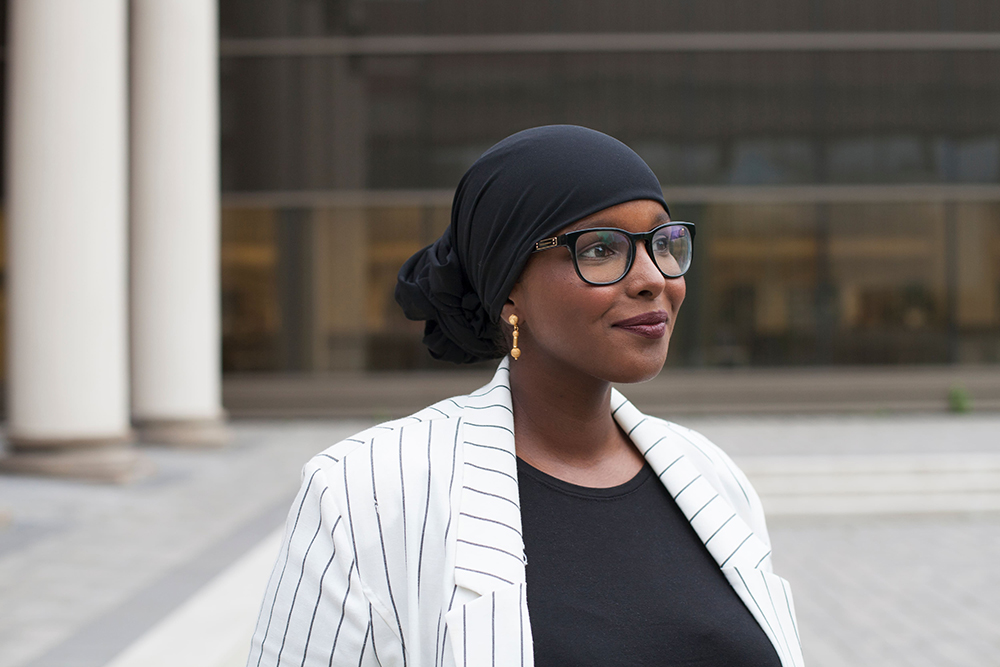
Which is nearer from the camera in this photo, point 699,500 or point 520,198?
point 520,198

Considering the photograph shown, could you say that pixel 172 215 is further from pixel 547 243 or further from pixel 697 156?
pixel 547 243

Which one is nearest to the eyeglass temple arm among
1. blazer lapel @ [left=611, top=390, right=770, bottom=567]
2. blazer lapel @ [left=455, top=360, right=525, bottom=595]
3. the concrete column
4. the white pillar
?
blazer lapel @ [left=455, top=360, right=525, bottom=595]

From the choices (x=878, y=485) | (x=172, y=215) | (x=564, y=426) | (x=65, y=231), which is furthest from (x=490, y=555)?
(x=172, y=215)

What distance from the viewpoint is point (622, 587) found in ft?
5.27

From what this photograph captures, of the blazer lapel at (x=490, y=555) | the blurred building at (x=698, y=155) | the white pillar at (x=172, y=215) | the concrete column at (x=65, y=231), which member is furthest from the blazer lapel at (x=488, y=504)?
the blurred building at (x=698, y=155)

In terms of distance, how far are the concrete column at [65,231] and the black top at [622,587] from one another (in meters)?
8.66

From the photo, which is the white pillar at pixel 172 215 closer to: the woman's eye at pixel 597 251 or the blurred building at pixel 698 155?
the blurred building at pixel 698 155

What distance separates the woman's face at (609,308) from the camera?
63.9 inches

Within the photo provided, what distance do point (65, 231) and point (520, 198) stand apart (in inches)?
342

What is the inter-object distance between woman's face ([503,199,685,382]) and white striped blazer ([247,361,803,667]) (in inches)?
8.6

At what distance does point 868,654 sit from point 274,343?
1280cm

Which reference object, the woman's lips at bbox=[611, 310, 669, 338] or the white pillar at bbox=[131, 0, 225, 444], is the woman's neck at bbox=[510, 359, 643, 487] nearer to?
the woman's lips at bbox=[611, 310, 669, 338]

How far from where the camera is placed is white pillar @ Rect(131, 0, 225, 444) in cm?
1227

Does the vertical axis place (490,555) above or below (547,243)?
below
